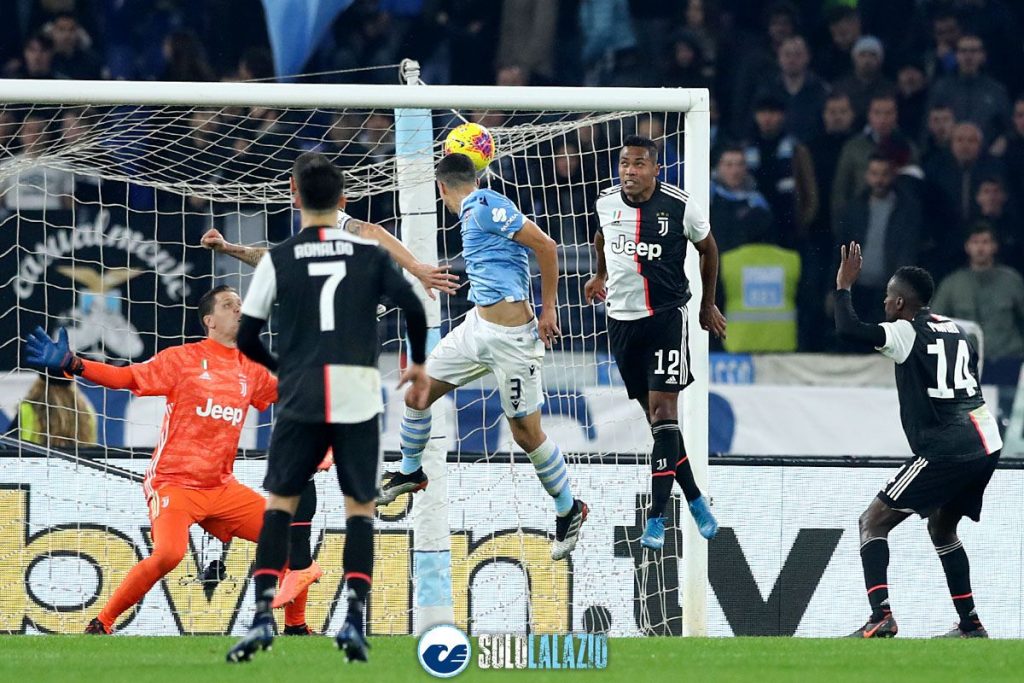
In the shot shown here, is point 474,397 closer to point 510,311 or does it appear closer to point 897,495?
point 510,311

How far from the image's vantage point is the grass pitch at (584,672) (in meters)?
6.93

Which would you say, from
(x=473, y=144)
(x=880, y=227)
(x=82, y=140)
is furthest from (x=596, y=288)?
(x=880, y=227)

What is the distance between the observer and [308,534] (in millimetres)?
9742

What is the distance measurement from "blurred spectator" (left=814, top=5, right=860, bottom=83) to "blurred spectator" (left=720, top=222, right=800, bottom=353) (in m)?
2.78

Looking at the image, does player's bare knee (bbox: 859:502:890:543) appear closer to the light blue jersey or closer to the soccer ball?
the light blue jersey

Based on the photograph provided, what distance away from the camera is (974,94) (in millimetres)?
16125

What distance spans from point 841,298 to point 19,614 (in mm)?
5068

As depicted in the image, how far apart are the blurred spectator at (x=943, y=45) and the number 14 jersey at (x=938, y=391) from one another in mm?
7430

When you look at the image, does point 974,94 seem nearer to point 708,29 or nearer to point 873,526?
point 708,29

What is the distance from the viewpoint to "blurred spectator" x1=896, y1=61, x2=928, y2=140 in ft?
53.1

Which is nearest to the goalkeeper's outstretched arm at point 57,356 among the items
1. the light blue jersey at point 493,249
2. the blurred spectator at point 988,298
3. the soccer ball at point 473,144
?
the light blue jersey at point 493,249

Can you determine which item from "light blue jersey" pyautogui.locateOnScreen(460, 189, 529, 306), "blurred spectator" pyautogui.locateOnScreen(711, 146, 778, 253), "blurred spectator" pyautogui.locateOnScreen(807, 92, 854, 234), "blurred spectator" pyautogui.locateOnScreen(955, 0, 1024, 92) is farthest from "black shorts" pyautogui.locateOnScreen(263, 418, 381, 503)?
"blurred spectator" pyautogui.locateOnScreen(955, 0, 1024, 92)

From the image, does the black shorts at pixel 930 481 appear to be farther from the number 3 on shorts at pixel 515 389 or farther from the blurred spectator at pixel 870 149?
the blurred spectator at pixel 870 149

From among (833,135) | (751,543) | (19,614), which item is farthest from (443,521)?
(833,135)
